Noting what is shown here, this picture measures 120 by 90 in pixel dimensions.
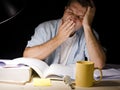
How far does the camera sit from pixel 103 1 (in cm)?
133

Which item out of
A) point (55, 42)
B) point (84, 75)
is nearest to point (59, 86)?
point (84, 75)

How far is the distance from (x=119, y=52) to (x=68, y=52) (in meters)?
0.25

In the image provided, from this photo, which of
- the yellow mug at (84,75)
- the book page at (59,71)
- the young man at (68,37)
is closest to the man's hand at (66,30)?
the young man at (68,37)

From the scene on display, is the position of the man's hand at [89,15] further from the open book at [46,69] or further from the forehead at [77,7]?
the open book at [46,69]

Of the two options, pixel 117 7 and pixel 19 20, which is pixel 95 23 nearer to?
pixel 117 7

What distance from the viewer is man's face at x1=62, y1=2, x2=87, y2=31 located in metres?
1.34

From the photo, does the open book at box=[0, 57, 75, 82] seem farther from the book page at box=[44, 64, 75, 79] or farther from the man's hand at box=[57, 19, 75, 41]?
the man's hand at box=[57, 19, 75, 41]

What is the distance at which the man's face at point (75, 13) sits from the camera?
1338mm

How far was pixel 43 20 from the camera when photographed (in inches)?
53.7

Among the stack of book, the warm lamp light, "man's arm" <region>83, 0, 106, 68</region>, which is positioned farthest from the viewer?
"man's arm" <region>83, 0, 106, 68</region>

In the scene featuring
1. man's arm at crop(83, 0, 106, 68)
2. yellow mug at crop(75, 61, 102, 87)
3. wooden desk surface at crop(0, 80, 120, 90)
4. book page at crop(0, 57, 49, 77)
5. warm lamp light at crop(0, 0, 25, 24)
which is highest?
warm lamp light at crop(0, 0, 25, 24)

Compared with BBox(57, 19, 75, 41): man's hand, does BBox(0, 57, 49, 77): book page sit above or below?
below

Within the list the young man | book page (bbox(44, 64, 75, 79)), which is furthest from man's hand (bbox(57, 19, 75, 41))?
book page (bbox(44, 64, 75, 79))

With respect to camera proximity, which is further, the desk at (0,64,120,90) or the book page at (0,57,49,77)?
the book page at (0,57,49,77)
